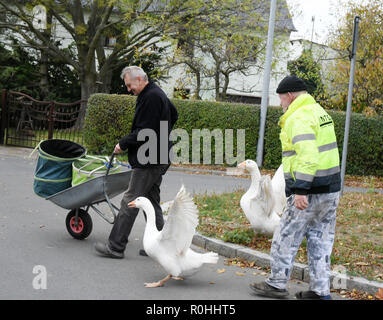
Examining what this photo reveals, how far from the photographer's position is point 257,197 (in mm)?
6301

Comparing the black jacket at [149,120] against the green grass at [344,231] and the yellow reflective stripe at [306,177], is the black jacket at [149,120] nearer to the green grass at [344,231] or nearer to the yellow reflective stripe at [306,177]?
the green grass at [344,231]

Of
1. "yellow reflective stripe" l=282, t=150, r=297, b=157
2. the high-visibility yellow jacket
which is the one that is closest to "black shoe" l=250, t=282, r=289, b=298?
the high-visibility yellow jacket

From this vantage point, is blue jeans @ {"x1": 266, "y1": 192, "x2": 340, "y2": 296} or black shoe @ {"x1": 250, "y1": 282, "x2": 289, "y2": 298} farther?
black shoe @ {"x1": 250, "y1": 282, "x2": 289, "y2": 298}

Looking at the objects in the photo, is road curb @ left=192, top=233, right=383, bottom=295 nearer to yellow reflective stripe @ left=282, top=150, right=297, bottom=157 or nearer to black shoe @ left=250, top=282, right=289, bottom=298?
black shoe @ left=250, top=282, right=289, bottom=298

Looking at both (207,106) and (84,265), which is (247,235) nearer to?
(84,265)

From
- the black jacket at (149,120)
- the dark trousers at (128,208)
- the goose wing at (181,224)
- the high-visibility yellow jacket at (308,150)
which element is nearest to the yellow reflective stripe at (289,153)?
the high-visibility yellow jacket at (308,150)

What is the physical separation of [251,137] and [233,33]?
245 inches

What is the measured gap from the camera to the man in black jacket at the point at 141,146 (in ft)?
18.6

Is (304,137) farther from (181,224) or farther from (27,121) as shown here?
(27,121)

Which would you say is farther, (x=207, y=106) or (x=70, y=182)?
(x=207, y=106)

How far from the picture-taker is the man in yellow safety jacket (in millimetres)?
4300

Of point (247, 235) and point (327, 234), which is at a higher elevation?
point (327, 234)
